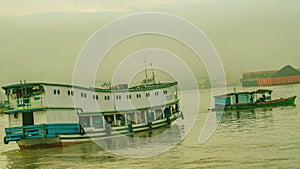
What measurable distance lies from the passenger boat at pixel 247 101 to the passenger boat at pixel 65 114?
21.6 m

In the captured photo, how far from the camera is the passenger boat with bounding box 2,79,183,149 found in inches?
1110

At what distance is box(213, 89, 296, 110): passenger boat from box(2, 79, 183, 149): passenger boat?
21.6 metres

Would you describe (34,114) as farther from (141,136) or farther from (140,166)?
(140,166)

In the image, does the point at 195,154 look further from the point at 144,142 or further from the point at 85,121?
the point at 85,121

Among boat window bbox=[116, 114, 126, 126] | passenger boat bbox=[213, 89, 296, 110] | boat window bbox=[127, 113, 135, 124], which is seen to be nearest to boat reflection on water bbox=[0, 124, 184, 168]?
boat window bbox=[116, 114, 126, 126]

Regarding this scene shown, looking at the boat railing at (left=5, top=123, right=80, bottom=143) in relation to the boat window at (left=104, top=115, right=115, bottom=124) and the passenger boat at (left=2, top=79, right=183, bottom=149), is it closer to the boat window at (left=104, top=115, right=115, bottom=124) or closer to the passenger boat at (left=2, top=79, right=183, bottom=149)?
the passenger boat at (left=2, top=79, right=183, bottom=149)

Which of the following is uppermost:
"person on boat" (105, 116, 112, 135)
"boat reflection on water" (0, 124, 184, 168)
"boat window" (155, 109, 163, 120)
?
"boat window" (155, 109, 163, 120)

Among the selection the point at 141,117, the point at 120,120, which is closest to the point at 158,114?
the point at 141,117

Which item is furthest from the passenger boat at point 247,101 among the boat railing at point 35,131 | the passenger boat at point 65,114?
the boat railing at point 35,131

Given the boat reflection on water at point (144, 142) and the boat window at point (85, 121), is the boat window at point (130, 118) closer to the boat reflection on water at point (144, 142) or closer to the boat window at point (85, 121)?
the boat reflection on water at point (144, 142)

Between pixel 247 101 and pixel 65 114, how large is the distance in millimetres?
31647

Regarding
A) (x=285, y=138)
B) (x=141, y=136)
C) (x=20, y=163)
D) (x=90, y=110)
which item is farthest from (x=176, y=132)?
(x=20, y=163)

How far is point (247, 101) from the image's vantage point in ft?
182

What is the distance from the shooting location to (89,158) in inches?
944
